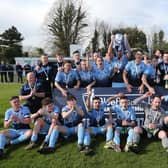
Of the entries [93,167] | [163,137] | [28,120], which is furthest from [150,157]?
[28,120]

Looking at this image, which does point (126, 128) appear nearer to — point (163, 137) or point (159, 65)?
point (163, 137)

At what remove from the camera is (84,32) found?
2255 inches

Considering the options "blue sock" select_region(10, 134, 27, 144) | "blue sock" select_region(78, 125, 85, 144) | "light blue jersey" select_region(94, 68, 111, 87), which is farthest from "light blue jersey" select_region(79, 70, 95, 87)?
"blue sock" select_region(10, 134, 27, 144)

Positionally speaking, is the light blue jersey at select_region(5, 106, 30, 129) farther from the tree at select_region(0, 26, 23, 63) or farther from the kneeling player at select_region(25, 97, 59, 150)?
the tree at select_region(0, 26, 23, 63)

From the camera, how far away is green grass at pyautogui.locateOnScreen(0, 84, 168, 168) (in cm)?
718

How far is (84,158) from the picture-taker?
742cm

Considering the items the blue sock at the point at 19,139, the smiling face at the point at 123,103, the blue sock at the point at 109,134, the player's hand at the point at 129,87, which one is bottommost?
the blue sock at the point at 19,139

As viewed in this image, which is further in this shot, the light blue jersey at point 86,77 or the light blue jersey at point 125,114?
the light blue jersey at point 86,77

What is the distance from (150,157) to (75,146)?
5.89ft

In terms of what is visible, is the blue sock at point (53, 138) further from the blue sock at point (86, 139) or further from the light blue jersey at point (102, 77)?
the light blue jersey at point (102, 77)

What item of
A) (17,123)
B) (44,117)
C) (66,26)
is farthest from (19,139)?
(66,26)

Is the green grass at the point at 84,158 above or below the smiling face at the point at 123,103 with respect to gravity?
below

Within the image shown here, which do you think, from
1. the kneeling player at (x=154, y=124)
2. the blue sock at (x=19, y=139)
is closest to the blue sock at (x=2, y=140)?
the blue sock at (x=19, y=139)

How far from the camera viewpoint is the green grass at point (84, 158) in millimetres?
7176
